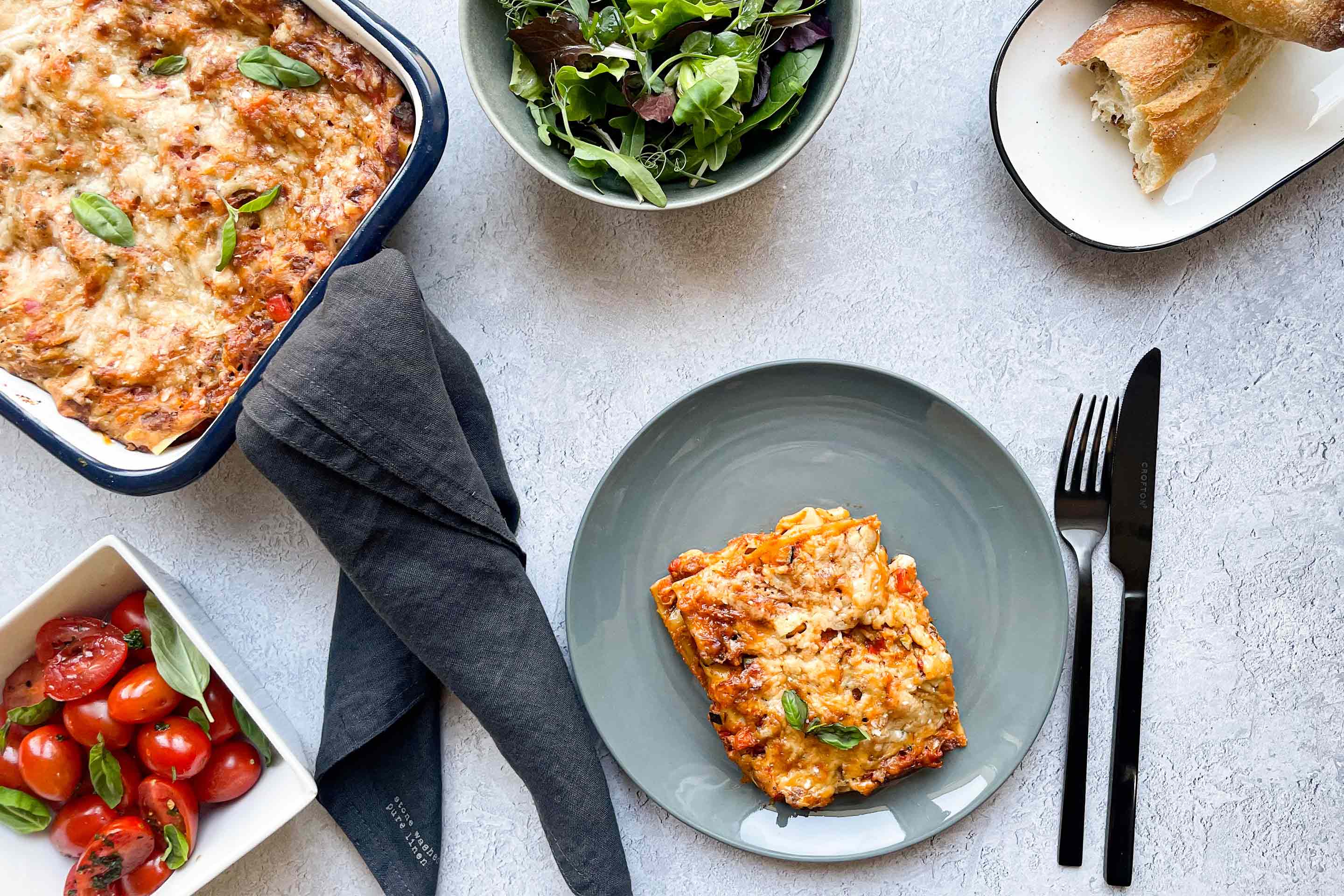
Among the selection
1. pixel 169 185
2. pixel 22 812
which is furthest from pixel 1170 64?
pixel 22 812

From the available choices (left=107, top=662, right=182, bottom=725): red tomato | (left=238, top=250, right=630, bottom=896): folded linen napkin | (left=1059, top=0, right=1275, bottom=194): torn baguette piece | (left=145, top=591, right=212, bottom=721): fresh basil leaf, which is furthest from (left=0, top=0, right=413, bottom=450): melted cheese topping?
(left=1059, top=0, right=1275, bottom=194): torn baguette piece

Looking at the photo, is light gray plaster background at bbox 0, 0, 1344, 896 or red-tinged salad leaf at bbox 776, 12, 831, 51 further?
light gray plaster background at bbox 0, 0, 1344, 896

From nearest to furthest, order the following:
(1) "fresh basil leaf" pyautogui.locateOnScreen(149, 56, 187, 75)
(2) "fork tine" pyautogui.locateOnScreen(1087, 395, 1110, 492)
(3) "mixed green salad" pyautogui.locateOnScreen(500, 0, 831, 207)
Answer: (3) "mixed green salad" pyautogui.locateOnScreen(500, 0, 831, 207), (1) "fresh basil leaf" pyautogui.locateOnScreen(149, 56, 187, 75), (2) "fork tine" pyautogui.locateOnScreen(1087, 395, 1110, 492)

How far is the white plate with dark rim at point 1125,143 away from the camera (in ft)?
6.71

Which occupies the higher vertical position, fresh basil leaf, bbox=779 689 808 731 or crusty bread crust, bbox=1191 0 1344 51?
crusty bread crust, bbox=1191 0 1344 51

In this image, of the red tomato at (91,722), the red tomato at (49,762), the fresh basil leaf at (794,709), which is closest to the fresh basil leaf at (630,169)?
the fresh basil leaf at (794,709)

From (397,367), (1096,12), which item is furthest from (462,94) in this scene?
(1096,12)

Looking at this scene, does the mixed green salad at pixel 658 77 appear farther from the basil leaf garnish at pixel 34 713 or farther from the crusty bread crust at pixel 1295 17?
the basil leaf garnish at pixel 34 713

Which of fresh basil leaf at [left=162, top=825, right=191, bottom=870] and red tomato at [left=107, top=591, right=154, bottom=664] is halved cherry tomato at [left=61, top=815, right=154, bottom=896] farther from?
red tomato at [left=107, top=591, right=154, bottom=664]

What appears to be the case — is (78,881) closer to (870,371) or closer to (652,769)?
(652,769)

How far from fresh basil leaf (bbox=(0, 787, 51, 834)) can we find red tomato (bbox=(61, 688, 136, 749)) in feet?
0.52

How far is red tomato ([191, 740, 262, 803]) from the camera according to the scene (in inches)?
78.2

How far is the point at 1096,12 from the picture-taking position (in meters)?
2.06

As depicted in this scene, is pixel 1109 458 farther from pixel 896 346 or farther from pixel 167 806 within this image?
pixel 167 806
